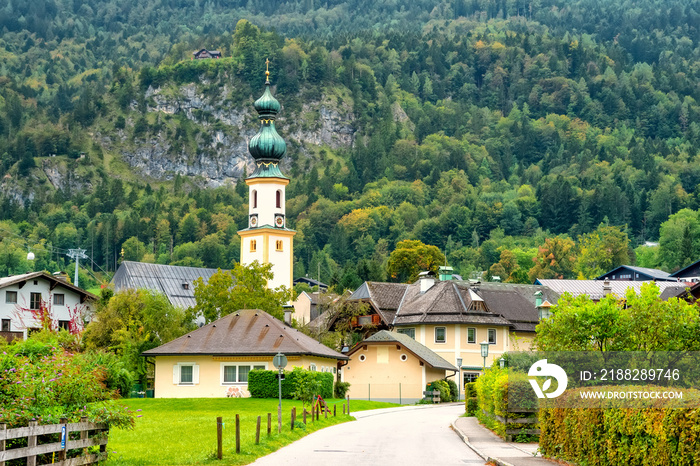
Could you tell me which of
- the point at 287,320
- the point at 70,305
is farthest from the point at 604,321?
the point at 70,305

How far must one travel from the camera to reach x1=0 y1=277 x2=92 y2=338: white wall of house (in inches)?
3260

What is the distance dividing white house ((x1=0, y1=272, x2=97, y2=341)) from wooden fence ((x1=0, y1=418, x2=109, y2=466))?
59957 millimetres

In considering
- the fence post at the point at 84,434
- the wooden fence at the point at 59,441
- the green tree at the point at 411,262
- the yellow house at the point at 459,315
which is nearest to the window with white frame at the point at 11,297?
the yellow house at the point at 459,315

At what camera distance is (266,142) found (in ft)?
365

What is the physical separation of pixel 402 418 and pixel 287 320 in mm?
28449

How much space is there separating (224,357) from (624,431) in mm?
43844

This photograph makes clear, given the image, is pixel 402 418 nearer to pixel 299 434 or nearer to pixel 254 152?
pixel 299 434

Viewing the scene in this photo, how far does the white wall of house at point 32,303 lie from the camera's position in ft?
272

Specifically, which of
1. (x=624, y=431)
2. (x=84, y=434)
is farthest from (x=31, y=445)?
(x=624, y=431)

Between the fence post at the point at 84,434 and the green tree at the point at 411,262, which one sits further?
the green tree at the point at 411,262

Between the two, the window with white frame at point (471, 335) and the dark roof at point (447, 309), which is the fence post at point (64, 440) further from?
the window with white frame at point (471, 335)

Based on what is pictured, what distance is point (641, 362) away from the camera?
25453mm

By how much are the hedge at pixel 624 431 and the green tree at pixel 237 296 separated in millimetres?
52778

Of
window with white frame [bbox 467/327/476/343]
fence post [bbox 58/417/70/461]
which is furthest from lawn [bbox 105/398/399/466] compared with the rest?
window with white frame [bbox 467/327/476/343]
